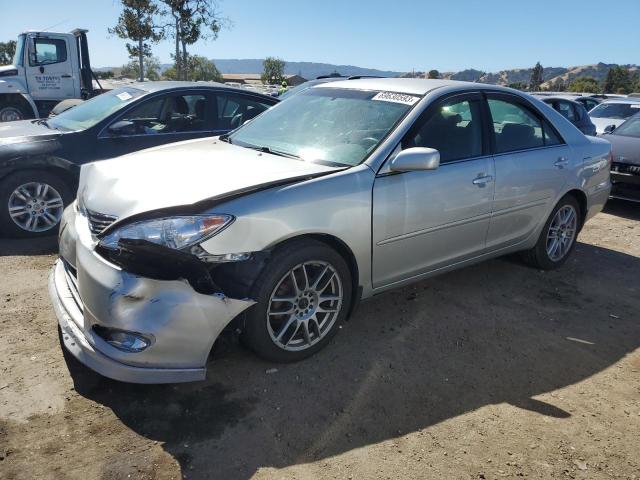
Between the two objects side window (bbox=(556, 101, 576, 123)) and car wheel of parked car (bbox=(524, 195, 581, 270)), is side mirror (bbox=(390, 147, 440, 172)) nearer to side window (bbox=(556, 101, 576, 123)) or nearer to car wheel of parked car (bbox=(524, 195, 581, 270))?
car wheel of parked car (bbox=(524, 195, 581, 270))

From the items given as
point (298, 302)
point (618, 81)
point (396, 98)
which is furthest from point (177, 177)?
point (618, 81)

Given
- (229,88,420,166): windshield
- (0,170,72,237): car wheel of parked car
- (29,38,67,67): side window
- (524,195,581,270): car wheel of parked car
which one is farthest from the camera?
(29,38,67,67): side window

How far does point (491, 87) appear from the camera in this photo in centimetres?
420

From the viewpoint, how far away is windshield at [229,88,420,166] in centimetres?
337

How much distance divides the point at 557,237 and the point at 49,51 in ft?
42.3

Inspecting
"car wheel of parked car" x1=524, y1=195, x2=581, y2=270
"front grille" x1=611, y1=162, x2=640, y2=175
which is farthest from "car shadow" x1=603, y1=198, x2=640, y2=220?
"car wheel of parked car" x1=524, y1=195, x2=581, y2=270

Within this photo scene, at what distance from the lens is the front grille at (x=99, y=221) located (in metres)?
2.74

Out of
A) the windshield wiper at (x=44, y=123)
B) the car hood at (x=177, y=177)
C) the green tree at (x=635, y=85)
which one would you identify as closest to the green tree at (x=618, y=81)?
the green tree at (x=635, y=85)

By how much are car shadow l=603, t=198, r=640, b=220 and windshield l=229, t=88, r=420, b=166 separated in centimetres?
533

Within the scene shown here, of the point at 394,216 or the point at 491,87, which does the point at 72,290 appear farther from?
the point at 491,87

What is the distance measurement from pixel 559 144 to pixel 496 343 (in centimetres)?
210

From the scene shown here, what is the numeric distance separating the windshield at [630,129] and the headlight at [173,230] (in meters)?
7.71

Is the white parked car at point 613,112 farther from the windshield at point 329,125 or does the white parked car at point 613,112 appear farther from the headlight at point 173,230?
the headlight at point 173,230

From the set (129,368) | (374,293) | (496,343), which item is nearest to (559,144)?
(496,343)
